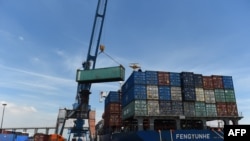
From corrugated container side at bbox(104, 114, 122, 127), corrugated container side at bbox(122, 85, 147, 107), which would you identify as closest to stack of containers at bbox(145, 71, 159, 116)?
corrugated container side at bbox(122, 85, 147, 107)

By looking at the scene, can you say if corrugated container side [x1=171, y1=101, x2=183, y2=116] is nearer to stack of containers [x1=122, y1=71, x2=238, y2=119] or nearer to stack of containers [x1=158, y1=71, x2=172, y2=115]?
stack of containers [x1=122, y1=71, x2=238, y2=119]

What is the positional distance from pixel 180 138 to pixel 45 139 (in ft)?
70.6

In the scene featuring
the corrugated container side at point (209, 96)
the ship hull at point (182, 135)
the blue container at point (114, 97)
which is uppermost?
the blue container at point (114, 97)

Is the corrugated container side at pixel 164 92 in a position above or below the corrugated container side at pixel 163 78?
below

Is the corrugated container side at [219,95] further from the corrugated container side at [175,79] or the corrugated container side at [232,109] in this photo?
the corrugated container side at [175,79]

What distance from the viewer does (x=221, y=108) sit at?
52.1 meters

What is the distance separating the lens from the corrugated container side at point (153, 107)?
4872 centimetres

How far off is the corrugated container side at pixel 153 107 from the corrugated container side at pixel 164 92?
1.58m

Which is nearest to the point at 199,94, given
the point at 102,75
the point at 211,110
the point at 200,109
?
the point at 200,109

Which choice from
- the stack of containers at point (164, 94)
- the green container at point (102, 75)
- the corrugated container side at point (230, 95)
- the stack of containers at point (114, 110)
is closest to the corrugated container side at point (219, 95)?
the corrugated container side at point (230, 95)

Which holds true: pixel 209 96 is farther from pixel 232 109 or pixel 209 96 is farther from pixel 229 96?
pixel 232 109

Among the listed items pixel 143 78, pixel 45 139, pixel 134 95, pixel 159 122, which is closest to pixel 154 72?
pixel 143 78

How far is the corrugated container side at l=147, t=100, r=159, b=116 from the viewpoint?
48719mm

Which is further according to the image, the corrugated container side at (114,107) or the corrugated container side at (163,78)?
the corrugated container side at (114,107)
